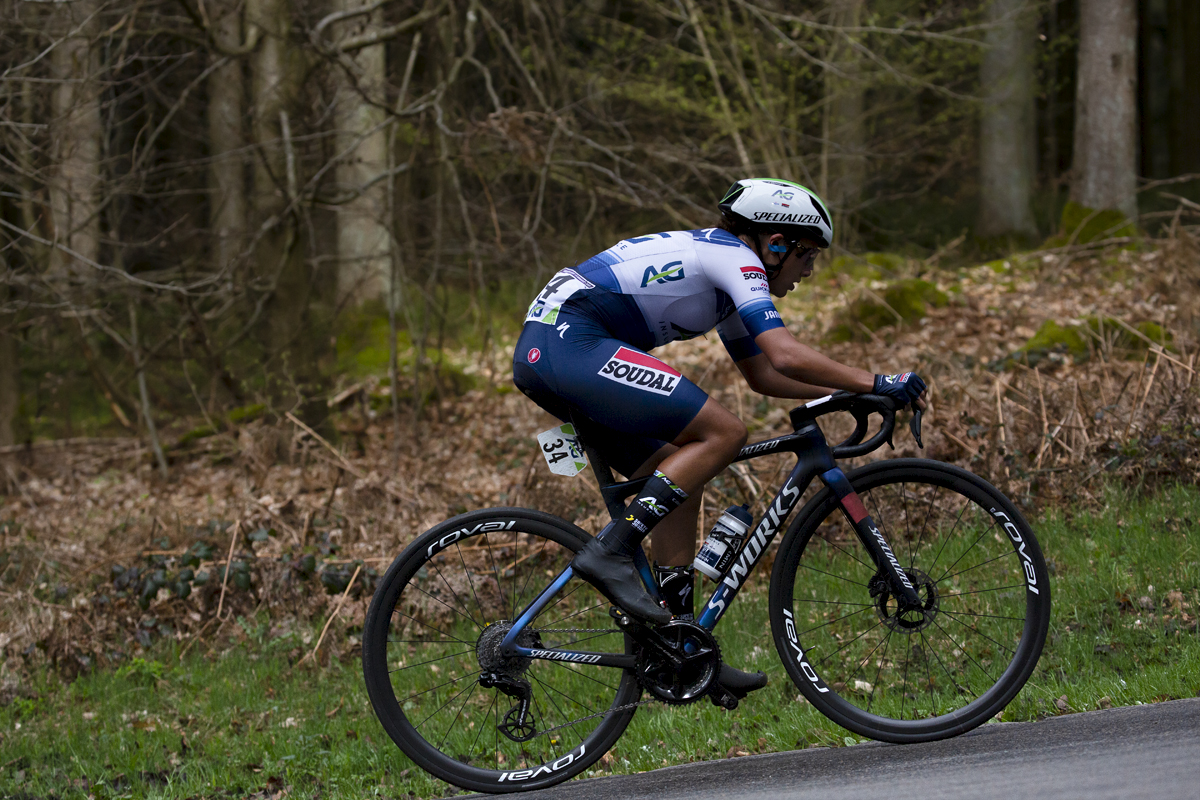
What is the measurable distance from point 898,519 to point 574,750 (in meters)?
1.58

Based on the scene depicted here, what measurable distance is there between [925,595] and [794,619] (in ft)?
1.59

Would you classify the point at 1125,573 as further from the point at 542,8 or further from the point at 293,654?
the point at 542,8

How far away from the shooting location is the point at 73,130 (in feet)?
31.1

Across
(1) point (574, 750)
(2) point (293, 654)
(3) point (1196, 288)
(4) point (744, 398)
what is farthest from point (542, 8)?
(1) point (574, 750)

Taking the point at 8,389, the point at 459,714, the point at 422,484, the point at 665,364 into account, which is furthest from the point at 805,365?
the point at 8,389

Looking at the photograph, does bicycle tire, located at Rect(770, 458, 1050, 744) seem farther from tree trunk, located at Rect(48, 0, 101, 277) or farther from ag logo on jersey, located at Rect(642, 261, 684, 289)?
tree trunk, located at Rect(48, 0, 101, 277)

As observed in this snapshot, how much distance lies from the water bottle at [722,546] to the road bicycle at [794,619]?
0.16ft

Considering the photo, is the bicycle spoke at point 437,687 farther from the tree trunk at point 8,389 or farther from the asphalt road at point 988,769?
the tree trunk at point 8,389

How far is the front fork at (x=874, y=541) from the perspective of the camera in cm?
392

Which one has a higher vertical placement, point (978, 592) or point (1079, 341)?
point (978, 592)

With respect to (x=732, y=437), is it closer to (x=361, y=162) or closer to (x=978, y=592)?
(x=978, y=592)

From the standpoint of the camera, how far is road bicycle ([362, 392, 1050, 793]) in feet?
12.7

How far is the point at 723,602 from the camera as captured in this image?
13.1 feet

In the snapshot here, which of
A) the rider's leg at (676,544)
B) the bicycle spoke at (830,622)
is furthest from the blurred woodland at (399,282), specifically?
the rider's leg at (676,544)
